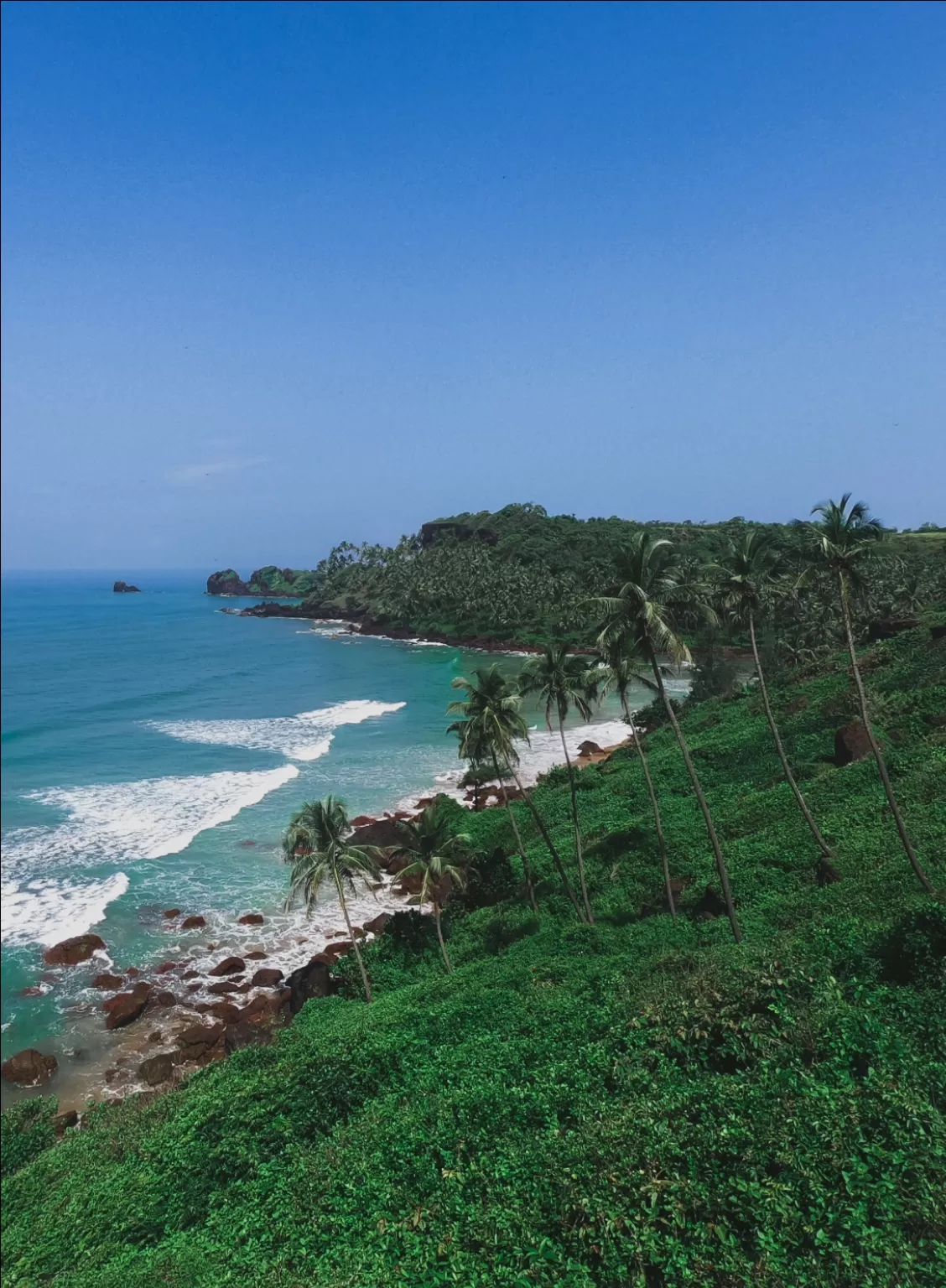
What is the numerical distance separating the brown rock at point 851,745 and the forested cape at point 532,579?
2630 centimetres

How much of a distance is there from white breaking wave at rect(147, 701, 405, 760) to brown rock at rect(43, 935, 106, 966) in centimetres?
2560

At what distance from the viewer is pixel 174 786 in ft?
159

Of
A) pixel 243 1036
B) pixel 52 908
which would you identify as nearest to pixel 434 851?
pixel 243 1036

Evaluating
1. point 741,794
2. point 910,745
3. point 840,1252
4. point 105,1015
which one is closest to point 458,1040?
point 840,1252

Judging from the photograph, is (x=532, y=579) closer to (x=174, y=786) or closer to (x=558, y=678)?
(x=174, y=786)

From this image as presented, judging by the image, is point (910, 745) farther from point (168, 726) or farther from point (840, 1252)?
point (168, 726)

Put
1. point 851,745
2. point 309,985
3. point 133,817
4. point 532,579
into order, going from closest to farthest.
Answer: point 309,985, point 851,745, point 133,817, point 532,579

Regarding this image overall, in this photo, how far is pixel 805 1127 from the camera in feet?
31.3

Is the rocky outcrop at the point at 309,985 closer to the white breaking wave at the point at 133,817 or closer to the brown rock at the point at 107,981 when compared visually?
the brown rock at the point at 107,981

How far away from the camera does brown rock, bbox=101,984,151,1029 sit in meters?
25.0

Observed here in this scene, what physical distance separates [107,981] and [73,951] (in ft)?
9.55

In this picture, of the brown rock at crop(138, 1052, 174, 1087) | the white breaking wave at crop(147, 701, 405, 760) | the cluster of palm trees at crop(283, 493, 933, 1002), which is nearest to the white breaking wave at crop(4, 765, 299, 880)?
the white breaking wave at crop(147, 701, 405, 760)

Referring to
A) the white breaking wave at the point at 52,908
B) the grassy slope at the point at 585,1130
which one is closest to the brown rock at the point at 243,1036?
the grassy slope at the point at 585,1130

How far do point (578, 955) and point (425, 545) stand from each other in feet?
556
